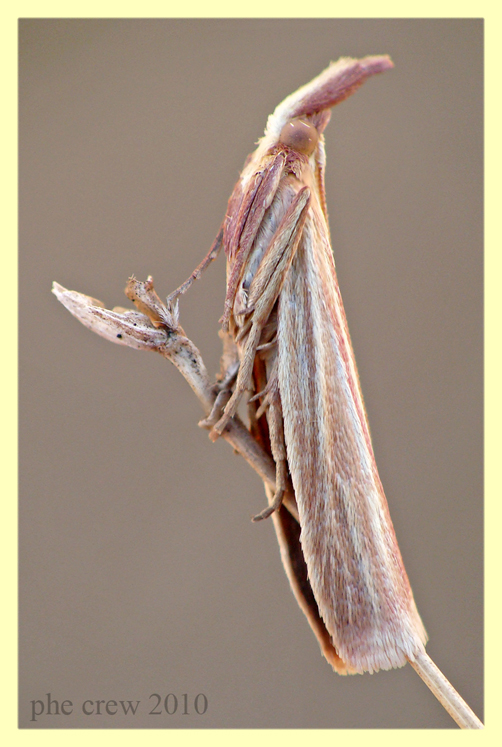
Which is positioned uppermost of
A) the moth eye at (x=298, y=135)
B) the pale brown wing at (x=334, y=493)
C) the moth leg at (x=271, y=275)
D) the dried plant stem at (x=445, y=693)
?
the moth eye at (x=298, y=135)

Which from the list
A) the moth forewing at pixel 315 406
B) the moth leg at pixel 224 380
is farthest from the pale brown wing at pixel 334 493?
the moth leg at pixel 224 380

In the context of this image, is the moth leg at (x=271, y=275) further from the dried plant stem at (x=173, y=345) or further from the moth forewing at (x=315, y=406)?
the dried plant stem at (x=173, y=345)

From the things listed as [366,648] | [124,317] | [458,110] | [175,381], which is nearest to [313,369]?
[124,317]

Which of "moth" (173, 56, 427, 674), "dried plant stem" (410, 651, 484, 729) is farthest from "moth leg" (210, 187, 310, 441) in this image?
"dried plant stem" (410, 651, 484, 729)

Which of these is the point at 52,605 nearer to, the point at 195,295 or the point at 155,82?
the point at 195,295

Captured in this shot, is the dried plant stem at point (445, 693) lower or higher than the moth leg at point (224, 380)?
lower

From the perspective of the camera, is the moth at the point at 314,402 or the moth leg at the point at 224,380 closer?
the moth at the point at 314,402
